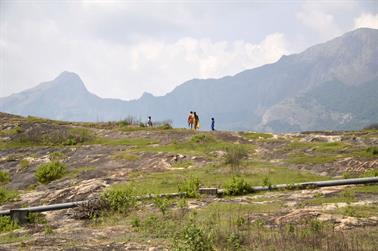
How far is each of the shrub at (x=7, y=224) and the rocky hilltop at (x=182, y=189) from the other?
0.04 metres

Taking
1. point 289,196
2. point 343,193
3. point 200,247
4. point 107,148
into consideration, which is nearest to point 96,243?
point 200,247

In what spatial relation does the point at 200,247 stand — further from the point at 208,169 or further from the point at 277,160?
the point at 277,160

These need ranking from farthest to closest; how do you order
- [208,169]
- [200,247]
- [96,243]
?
[208,169] → [96,243] → [200,247]

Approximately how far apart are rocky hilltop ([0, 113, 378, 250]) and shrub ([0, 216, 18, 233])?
0.04 m

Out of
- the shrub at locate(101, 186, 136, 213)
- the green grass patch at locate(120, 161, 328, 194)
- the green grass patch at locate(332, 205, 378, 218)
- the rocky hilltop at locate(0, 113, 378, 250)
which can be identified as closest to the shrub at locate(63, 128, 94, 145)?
the rocky hilltop at locate(0, 113, 378, 250)

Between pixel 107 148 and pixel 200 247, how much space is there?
29.5 meters

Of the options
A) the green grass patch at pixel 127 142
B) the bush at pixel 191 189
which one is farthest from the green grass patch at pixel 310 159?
the green grass patch at pixel 127 142

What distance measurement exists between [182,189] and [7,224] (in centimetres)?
810

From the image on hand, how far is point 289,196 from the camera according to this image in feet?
67.7

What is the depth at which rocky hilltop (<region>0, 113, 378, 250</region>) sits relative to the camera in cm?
1409

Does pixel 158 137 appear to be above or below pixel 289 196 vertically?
above

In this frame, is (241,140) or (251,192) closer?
(251,192)

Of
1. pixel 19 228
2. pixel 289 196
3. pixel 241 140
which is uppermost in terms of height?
pixel 241 140

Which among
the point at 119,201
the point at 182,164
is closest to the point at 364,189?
the point at 119,201
